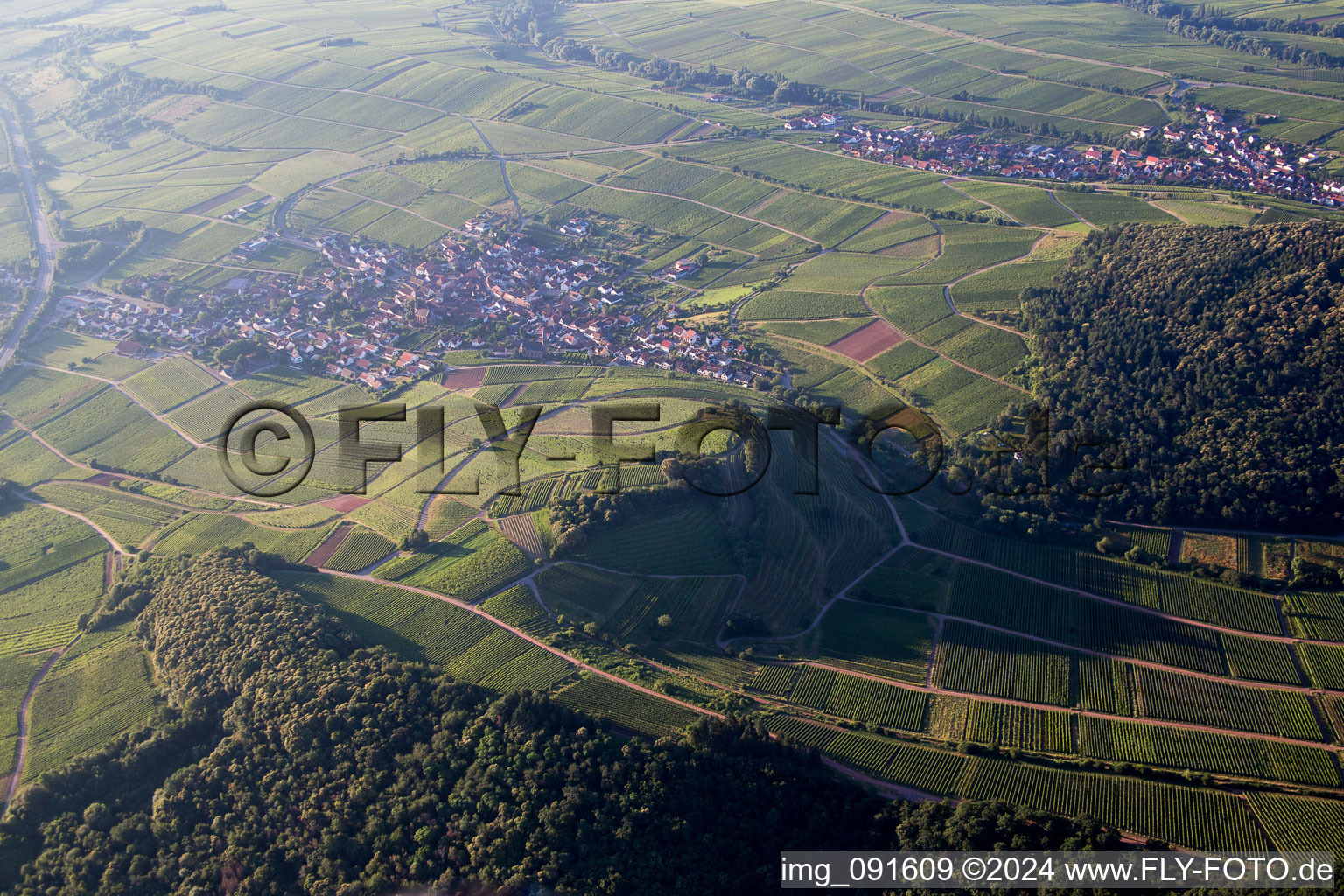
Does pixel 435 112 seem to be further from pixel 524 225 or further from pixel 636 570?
pixel 636 570

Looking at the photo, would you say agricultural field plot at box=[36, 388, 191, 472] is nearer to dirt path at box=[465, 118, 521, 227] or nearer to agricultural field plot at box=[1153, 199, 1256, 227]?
dirt path at box=[465, 118, 521, 227]

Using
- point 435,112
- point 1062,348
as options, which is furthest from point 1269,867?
point 435,112

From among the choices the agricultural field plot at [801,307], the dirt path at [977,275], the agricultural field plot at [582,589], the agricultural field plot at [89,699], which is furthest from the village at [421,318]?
the agricultural field plot at [89,699]

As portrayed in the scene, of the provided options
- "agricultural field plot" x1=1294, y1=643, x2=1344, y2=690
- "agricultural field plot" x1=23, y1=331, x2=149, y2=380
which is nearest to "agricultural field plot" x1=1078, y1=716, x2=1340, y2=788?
"agricultural field plot" x1=1294, y1=643, x2=1344, y2=690

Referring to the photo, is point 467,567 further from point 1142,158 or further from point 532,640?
point 1142,158

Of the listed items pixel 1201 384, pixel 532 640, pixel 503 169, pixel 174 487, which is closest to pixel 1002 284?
pixel 1201 384
